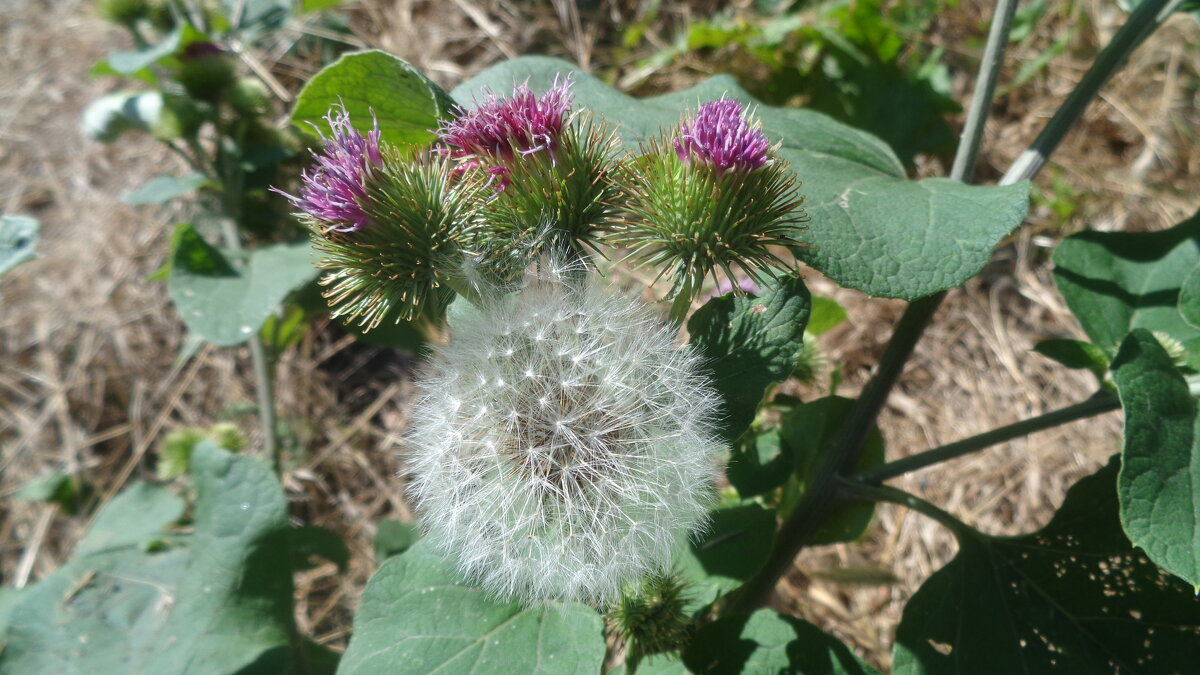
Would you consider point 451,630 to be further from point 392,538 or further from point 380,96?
point 392,538

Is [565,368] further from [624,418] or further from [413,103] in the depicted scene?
[413,103]

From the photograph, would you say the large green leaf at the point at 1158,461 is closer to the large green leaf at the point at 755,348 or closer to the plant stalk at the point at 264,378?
the large green leaf at the point at 755,348

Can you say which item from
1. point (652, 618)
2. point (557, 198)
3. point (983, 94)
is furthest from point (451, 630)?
point (983, 94)

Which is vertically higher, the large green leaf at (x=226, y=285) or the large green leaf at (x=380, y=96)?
the large green leaf at (x=380, y=96)

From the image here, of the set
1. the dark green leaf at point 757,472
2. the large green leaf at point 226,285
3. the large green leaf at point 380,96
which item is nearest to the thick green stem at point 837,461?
the dark green leaf at point 757,472

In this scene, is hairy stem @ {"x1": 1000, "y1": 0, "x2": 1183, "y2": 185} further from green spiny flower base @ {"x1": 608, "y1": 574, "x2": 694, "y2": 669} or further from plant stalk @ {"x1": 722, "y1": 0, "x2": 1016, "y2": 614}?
green spiny flower base @ {"x1": 608, "y1": 574, "x2": 694, "y2": 669}
